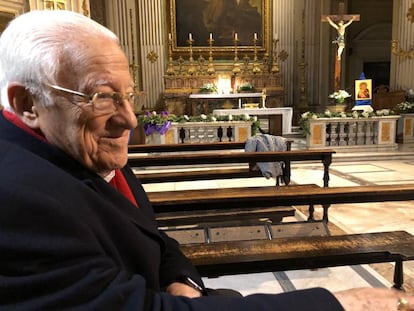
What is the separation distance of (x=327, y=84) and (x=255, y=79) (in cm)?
291

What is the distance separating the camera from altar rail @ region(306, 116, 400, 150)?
8312 millimetres

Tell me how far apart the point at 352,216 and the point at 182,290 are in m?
3.44

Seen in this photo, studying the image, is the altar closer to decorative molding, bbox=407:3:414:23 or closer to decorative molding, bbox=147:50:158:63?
decorative molding, bbox=147:50:158:63

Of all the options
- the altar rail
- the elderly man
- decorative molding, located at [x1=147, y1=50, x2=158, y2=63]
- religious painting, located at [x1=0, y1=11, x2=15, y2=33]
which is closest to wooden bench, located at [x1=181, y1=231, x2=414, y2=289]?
the elderly man

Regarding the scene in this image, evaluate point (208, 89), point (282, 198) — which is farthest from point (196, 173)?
point (208, 89)

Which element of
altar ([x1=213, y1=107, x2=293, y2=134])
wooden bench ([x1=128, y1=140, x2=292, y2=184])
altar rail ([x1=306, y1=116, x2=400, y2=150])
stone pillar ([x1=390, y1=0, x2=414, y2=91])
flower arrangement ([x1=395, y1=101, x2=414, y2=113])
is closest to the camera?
wooden bench ([x1=128, y1=140, x2=292, y2=184])

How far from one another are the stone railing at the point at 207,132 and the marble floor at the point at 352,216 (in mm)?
1254

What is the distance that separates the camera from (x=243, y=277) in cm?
296

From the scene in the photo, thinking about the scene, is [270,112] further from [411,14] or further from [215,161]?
[215,161]

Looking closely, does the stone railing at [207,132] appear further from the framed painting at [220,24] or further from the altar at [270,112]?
the framed painting at [220,24]

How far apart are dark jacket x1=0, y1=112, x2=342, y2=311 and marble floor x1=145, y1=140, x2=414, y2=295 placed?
6.29 feet

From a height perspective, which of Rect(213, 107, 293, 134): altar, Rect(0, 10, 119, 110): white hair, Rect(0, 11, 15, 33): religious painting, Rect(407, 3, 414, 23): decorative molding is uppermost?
Rect(407, 3, 414, 23): decorative molding

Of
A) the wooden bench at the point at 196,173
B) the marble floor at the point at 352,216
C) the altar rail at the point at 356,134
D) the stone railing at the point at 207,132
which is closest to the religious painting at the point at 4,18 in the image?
the wooden bench at the point at 196,173

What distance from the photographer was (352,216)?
434cm
